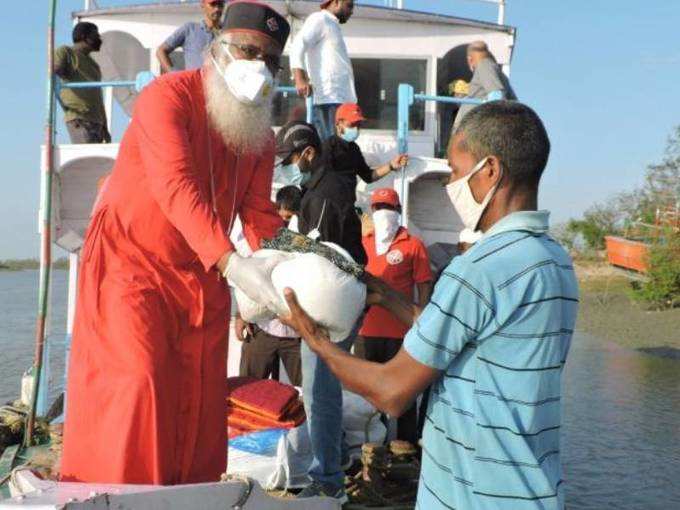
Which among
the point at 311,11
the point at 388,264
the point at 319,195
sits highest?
the point at 311,11

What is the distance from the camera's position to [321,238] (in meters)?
4.15

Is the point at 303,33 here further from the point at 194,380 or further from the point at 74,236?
the point at 194,380

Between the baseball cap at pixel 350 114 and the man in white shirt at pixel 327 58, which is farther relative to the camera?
the man in white shirt at pixel 327 58

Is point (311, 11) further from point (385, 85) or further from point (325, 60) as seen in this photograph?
→ point (325, 60)

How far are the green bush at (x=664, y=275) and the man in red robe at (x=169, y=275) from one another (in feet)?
56.8

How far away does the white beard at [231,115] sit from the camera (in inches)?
116

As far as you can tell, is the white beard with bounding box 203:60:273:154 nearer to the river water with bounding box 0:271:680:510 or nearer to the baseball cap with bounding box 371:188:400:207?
the baseball cap with bounding box 371:188:400:207

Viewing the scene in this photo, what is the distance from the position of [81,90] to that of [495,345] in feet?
21.3

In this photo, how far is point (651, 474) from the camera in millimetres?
7125

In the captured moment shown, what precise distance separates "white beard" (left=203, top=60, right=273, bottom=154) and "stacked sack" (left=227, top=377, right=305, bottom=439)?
1.84 metres

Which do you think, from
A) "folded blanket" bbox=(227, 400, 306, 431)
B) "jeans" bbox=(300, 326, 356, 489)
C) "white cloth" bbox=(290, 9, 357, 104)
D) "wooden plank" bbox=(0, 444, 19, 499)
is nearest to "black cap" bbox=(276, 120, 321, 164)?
"jeans" bbox=(300, 326, 356, 489)

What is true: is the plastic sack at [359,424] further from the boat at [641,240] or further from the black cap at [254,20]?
the boat at [641,240]

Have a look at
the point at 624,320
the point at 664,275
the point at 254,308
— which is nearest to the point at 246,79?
the point at 254,308

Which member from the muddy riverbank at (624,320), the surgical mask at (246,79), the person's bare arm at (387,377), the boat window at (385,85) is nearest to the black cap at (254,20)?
the surgical mask at (246,79)
